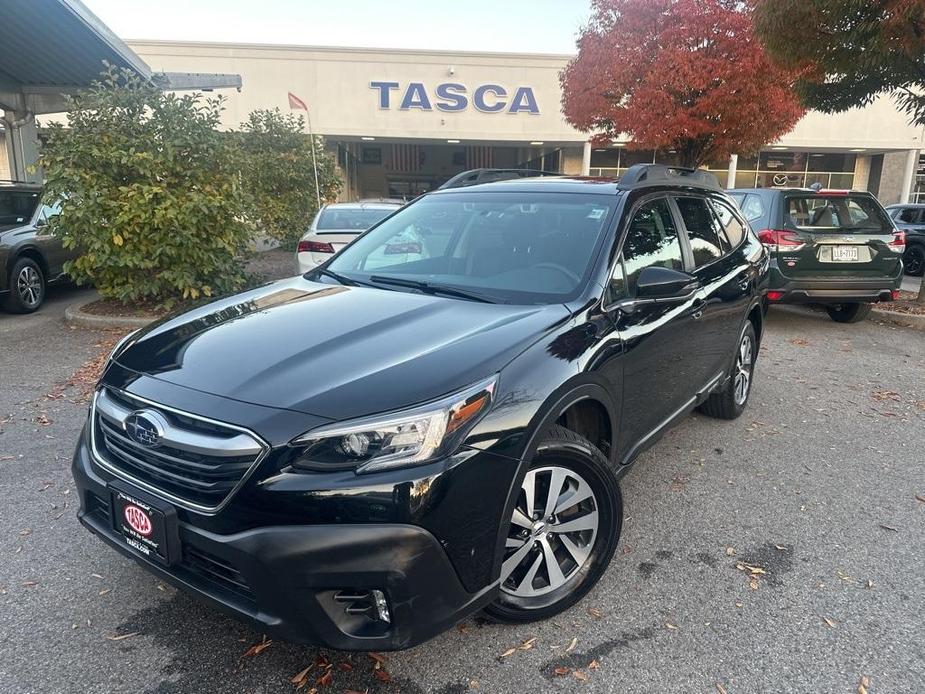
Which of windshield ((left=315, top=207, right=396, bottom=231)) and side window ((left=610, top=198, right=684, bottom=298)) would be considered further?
windshield ((left=315, top=207, right=396, bottom=231))

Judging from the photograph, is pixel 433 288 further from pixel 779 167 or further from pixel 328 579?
pixel 779 167

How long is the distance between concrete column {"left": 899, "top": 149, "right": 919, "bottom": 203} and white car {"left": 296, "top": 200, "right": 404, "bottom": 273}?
1042 inches

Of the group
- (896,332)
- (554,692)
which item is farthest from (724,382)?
(896,332)

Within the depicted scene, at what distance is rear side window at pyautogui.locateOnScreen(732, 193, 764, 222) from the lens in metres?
7.97

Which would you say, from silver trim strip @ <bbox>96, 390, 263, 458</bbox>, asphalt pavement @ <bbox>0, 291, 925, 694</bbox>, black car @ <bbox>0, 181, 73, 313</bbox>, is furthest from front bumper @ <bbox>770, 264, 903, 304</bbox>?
black car @ <bbox>0, 181, 73, 313</bbox>

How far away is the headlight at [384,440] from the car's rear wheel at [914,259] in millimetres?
14533

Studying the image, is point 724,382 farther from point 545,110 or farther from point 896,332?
point 545,110

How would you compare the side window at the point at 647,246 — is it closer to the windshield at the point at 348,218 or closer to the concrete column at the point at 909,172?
the windshield at the point at 348,218

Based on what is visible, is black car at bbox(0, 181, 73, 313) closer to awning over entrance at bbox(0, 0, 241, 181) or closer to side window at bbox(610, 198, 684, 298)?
awning over entrance at bbox(0, 0, 241, 181)

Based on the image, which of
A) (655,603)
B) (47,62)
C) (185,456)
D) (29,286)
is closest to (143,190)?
(29,286)

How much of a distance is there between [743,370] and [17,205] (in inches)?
350

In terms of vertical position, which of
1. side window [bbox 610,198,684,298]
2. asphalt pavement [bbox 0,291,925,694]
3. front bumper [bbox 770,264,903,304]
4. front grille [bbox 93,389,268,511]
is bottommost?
asphalt pavement [bbox 0,291,925,694]

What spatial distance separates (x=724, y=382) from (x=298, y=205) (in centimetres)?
1347

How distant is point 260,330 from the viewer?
2.58m
